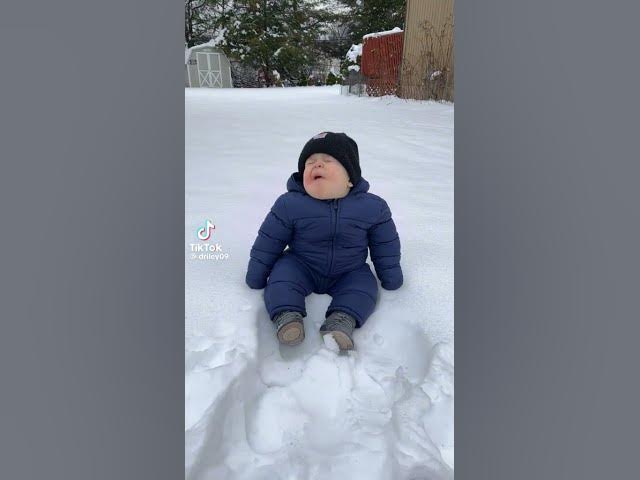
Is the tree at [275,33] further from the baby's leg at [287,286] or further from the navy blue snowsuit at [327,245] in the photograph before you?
the baby's leg at [287,286]

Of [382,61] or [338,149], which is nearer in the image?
[338,149]

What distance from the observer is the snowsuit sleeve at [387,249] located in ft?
4.30

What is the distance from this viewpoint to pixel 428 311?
3.96 ft

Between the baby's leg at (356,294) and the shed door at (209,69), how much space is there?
673 mm

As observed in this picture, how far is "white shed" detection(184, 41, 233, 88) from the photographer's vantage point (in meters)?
1.08

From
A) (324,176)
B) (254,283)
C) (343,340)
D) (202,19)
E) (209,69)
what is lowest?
(343,340)

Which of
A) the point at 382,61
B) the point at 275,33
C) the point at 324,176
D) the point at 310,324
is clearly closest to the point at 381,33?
the point at 382,61

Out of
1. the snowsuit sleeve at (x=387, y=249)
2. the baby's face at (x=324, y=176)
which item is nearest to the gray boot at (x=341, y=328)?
the snowsuit sleeve at (x=387, y=249)

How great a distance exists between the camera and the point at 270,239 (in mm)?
1311

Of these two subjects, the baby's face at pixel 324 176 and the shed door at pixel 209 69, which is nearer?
the shed door at pixel 209 69

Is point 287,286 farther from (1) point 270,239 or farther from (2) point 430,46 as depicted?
(2) point 430,46

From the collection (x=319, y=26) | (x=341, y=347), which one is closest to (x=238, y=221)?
(x=341, y=347)

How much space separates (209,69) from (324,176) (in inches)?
17.0

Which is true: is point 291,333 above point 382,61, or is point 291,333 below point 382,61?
below
